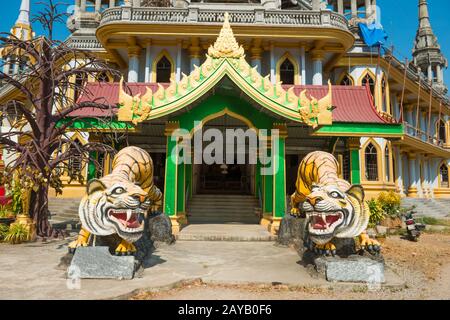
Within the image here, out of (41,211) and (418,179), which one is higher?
(418,179)

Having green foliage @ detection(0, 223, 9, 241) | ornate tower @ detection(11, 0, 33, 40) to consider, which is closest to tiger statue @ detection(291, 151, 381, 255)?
green foliage @ detection(0, 223, 9, 241)

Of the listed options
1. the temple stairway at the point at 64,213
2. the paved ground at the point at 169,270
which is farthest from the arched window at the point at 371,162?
the temple stairway at the point at 64,213

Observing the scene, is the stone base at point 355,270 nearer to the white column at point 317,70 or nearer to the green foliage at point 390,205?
the green foliage at point 390,205

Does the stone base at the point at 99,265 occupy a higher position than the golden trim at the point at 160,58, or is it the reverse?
the golden trim at the point at 160,58

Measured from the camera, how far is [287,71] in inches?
692

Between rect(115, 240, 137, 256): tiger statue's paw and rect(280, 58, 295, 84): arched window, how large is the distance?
14269mm

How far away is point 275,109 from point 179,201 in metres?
4.10

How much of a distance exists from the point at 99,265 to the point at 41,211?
5409 millimetres

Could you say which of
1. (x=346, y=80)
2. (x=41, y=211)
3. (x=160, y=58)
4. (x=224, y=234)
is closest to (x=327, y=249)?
(x=224, y=234)

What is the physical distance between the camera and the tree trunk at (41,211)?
9.22 meters

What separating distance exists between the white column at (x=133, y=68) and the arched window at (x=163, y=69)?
109 cm

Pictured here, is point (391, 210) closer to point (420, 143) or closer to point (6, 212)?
point (420, 143)

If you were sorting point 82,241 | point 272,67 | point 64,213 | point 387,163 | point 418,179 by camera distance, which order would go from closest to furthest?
point 82,241
point 64,213
point 272,67
point 387,163
point 418,179
